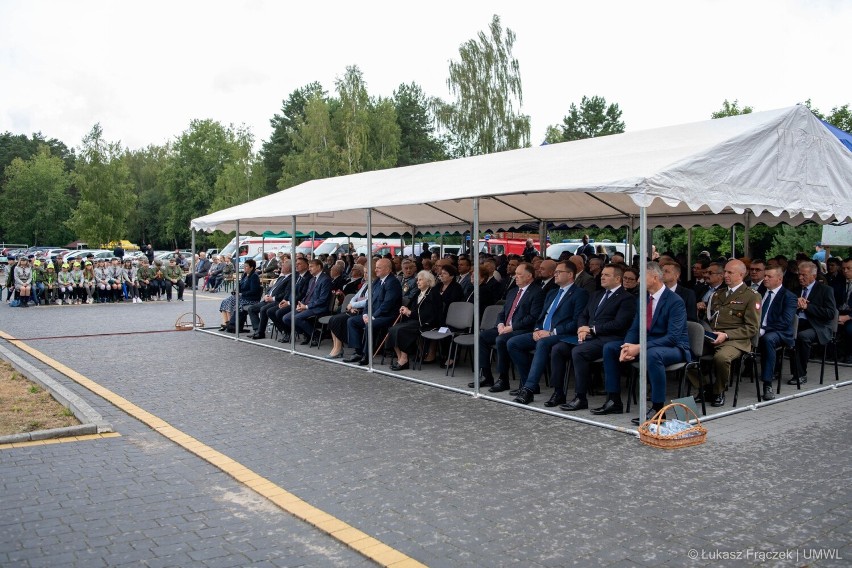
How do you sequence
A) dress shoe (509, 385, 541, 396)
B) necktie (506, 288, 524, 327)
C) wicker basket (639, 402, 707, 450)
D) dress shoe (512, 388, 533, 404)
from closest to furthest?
wicker basket (639, 402, 707, 450)
dress shoe (512, 388, 533, 404)
dress shoe (509, 385, 541, 396)
necktie (506, 288, 524, 327)

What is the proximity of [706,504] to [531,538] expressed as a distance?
1297 millimetres

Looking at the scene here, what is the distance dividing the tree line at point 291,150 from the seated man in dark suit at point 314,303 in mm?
21305

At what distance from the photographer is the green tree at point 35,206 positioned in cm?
6950

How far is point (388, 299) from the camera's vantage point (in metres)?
10.2

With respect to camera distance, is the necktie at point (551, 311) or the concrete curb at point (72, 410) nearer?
the concrete curb at point (72, 410)

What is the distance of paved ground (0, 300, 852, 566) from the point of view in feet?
12.9

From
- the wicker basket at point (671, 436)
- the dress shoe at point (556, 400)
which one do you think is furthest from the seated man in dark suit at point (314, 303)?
the wicker basket at point (671, 436)

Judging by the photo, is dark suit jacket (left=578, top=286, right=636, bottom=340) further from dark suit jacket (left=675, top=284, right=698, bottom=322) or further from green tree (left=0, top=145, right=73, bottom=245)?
green tree (left=0, top=145, right=73, bottom=245)

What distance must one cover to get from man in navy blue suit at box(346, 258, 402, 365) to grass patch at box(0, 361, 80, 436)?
4.03 meters

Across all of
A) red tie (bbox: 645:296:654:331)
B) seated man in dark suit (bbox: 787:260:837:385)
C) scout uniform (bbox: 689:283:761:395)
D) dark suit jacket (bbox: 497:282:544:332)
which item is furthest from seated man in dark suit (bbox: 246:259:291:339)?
seated man in dark suit (bbox: 787:260:837:385)

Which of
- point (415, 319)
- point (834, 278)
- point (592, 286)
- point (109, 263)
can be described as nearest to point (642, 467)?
point (592, 286)

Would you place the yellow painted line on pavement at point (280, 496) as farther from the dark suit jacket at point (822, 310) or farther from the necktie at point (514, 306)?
the dark suit jacket at point (822, 310)

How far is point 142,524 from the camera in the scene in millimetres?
4309

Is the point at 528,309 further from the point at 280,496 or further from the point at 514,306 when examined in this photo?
the point at 280,496
